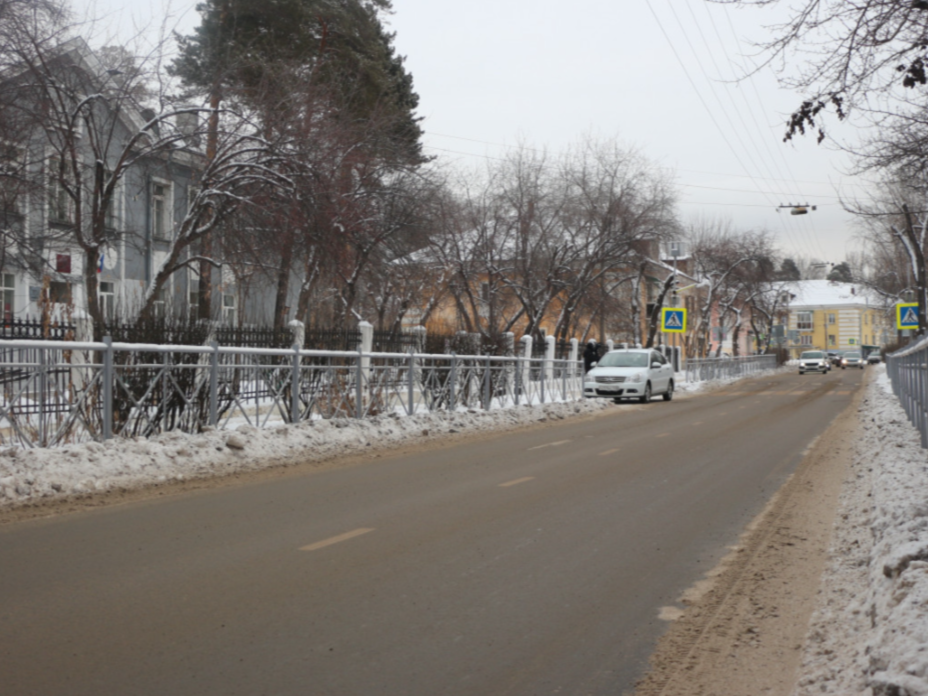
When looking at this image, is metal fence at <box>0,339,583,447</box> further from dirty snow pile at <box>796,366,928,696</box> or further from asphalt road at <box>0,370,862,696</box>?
dirty snow pile at <box>796,366,928,696</box>

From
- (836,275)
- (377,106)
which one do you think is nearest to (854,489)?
(377,106)

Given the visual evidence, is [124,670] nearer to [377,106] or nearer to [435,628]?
[435,628]

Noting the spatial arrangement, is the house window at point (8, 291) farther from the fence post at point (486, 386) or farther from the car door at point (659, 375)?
the car door at point (659, 375)

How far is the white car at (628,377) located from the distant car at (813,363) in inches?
1753

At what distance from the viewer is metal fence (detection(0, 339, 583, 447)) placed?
11492 millimetres

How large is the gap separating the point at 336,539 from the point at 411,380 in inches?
470

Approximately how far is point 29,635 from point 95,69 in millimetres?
20415

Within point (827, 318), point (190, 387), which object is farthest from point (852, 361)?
point (190, 387)

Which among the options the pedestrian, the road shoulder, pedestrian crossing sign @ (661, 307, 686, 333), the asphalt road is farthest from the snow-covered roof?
the road shoulder

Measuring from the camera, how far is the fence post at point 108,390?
1217cm

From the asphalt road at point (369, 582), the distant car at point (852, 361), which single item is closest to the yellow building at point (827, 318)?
the distant car at point (852, 361)

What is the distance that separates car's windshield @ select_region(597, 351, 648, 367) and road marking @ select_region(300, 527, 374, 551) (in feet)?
80.9

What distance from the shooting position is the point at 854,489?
400 inches

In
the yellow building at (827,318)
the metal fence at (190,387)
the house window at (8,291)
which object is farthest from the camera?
the yellow building at (827,318)
